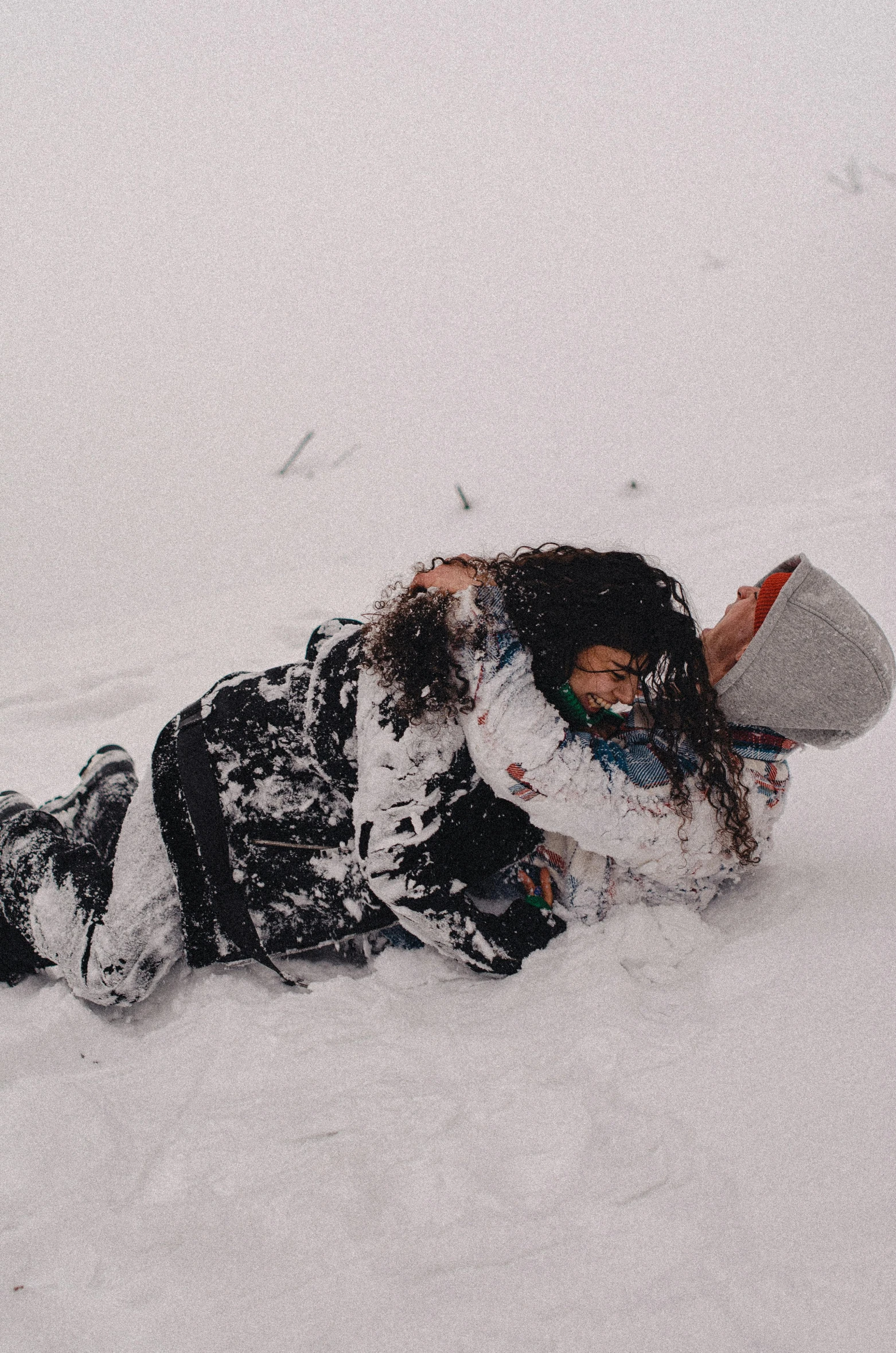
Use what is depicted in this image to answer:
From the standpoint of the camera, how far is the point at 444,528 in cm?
431

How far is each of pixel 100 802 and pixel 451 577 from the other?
45.6 inches

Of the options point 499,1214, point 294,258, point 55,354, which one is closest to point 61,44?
point 294,258

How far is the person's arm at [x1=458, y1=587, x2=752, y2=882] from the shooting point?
151 centimetres

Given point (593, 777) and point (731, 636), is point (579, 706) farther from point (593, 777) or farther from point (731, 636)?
point (731, 636)

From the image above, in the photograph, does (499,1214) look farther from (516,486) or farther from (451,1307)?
(516,486)

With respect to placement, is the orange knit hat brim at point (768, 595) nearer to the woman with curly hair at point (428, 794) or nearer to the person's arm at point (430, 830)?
the woman with curly hair at point (428, 794)

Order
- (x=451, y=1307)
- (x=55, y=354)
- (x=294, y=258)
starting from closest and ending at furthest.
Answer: (x=451, y=1307), (x=55, y=354), (x=294, y=258)

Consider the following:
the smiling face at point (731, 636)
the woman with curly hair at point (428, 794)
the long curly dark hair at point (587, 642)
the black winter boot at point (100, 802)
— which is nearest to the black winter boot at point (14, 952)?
the woman with curly hair at point (428, 794)

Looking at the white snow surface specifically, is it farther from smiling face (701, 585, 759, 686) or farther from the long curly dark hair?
smiling face (701, 585, 759, 686)

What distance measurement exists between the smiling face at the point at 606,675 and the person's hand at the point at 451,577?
23 cm

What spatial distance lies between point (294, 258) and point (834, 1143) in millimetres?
6859

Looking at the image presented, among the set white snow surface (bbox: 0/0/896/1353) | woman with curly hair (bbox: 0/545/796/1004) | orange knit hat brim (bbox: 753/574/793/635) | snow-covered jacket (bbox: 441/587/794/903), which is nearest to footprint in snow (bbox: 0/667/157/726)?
white snow surface (bbox: 0/0/896/1353)

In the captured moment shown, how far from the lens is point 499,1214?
1.17 meters

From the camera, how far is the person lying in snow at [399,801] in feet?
5.01
